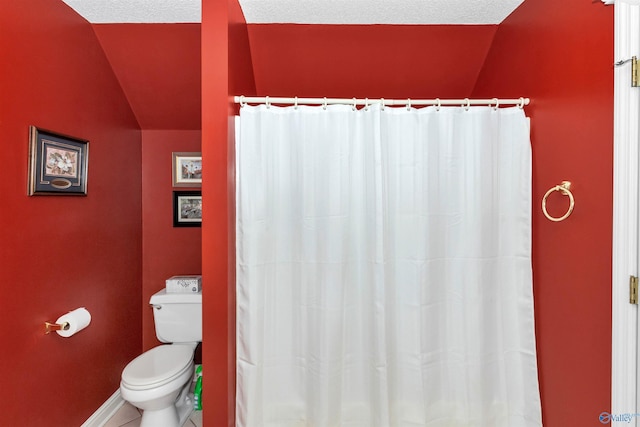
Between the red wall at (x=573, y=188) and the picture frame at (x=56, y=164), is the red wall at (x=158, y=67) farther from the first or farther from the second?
the red wall at (x=573, y=188)

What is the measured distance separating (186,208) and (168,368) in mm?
1149

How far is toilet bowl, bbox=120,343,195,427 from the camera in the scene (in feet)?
5.19

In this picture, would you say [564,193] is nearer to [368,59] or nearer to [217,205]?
[368,59]

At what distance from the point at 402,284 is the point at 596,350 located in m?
0.76

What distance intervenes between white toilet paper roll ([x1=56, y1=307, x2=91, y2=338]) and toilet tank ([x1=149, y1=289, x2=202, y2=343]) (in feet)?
1.53

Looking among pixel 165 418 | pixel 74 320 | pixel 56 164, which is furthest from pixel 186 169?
pixel 165 418

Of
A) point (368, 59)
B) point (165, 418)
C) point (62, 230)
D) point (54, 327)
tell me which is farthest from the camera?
point (368, 59)

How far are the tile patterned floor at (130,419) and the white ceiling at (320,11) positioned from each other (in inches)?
97.1

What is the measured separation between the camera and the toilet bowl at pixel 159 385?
1.58 meters

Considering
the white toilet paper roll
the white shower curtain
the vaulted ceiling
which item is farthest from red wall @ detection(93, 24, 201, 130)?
the white toilet paper roll

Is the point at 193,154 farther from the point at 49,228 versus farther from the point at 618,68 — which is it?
the point at 618,68

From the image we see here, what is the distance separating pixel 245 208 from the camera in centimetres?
143

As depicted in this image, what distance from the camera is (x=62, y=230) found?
5.17 ft

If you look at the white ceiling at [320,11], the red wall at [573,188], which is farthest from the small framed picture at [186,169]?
the red wall at [573,188]
